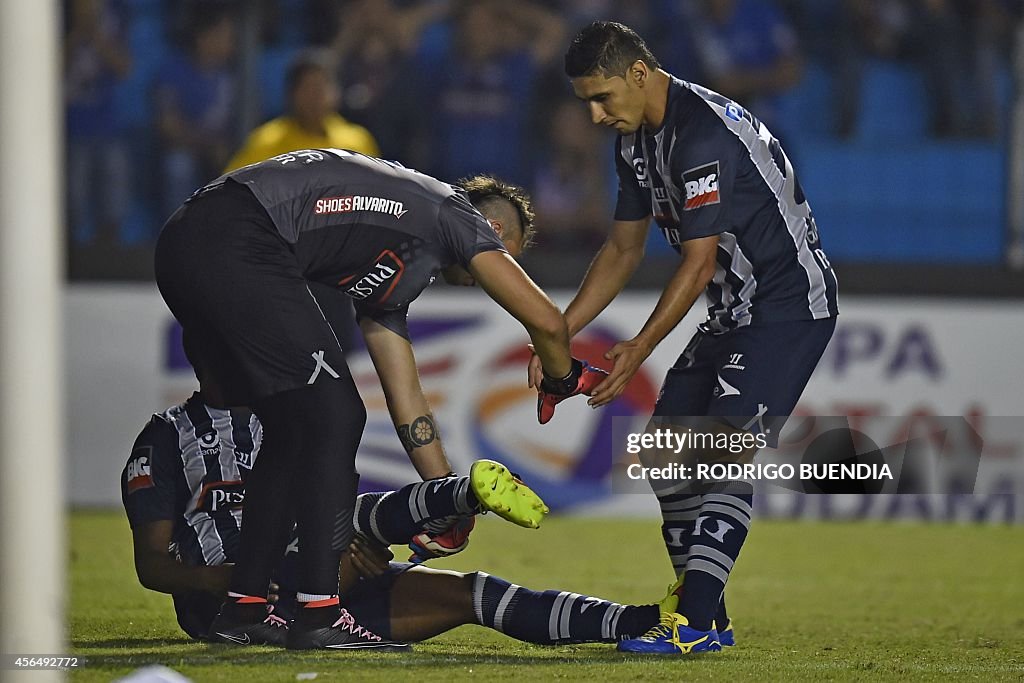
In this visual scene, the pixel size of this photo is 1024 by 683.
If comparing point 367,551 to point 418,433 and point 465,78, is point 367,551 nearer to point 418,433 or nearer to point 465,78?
point 418,433

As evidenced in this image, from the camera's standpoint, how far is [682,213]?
16.9ft

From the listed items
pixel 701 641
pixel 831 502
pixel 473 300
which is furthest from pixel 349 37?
pixel 701 641

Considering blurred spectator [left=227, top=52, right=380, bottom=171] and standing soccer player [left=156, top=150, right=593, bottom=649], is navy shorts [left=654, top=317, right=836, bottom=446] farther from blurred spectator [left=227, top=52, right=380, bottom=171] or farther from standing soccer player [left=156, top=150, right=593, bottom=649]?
blurred spectator [left=227, top=52, right=380, bottom=171]

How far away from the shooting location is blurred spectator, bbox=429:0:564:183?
419 inches

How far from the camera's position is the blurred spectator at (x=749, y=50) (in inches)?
439

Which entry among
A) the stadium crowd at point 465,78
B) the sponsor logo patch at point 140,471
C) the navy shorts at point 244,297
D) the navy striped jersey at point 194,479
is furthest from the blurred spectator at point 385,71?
the navy shorts at point 244,297

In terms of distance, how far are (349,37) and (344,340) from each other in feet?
14.9

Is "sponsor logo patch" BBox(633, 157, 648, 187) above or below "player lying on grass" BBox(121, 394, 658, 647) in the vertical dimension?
above

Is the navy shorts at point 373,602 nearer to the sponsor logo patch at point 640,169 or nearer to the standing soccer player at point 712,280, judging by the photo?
the standing soccer player at point 712,280

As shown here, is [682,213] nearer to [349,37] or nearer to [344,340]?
[344,340]

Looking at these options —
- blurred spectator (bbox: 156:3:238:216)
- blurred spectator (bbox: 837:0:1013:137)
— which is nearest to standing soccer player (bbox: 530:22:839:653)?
blurred spectator (bbox: 156:3:238:216)

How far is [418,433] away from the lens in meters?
5.19

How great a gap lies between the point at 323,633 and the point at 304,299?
1.03 m

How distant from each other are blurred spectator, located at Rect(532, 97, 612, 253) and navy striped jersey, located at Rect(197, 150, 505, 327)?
5.73 metres
